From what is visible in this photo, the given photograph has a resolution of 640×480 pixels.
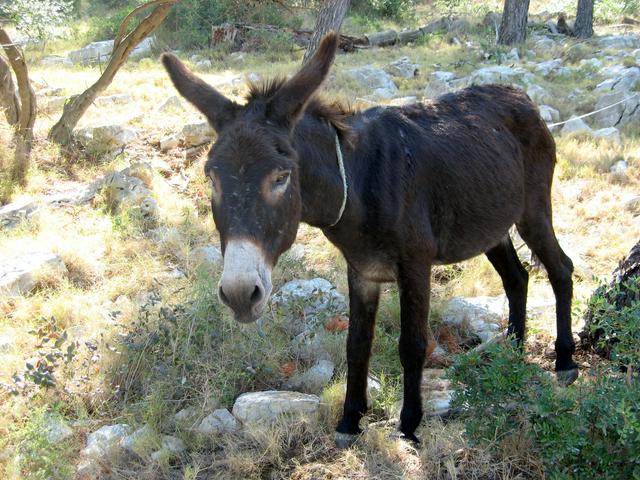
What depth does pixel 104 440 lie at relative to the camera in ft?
11.6

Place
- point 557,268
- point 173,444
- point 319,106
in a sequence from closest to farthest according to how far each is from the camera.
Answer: point 319,106 → point 173,444 → point 557,268

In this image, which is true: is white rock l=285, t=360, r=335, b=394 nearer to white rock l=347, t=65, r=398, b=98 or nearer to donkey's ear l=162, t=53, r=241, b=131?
donkey's ear l=162, t=53, r=241, b=131

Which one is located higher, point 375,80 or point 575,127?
point 375,80

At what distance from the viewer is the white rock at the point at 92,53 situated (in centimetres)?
1602

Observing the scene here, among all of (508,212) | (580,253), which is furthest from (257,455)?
(580,253)

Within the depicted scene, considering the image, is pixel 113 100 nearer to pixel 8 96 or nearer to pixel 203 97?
pixel 8 96

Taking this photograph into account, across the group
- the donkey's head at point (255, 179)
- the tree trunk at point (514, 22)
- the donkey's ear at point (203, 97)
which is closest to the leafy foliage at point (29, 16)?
the donkey's ear at point (203, 97)

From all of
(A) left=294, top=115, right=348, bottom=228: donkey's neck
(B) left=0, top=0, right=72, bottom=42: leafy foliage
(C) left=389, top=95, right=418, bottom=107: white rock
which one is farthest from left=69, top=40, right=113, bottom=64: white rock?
(A) left=294, top=115, right=348, bottom=228: donkey's neck

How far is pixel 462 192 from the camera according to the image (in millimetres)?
3666

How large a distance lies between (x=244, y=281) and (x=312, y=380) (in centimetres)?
205

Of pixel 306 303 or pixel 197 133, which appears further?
pixel 197 133

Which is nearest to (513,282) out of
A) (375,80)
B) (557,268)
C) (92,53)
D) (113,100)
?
(557,268)

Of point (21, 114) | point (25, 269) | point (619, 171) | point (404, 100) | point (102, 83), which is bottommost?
point (25, 269)

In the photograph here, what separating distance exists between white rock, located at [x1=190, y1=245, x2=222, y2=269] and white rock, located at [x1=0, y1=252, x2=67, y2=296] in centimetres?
124
